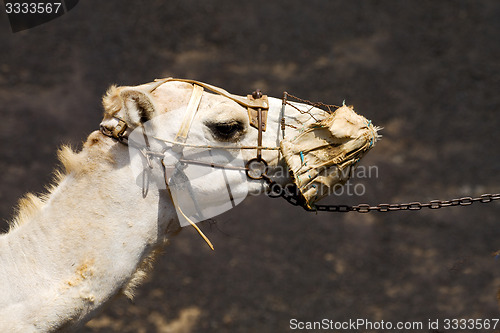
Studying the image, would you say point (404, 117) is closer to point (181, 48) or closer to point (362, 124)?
point (181, 48)

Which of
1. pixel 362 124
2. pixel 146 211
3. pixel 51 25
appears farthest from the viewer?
pixel 51 25

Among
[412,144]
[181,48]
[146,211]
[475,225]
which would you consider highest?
Answer: [181,48]

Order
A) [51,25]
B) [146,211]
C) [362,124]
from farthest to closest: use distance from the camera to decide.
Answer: [51,25], [362,124], [146,211]

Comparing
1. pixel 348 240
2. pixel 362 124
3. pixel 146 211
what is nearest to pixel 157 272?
pixel 348 240

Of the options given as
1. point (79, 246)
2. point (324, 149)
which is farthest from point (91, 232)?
point (324, 149)

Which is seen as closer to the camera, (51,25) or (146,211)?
(146,211)
